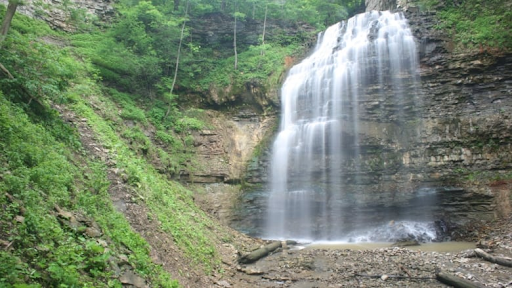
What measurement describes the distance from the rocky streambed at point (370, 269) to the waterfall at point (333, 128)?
4711 millimetres

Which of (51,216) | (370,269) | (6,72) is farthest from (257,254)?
(6,72)

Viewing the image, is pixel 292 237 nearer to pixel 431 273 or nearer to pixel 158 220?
pixel 431 273


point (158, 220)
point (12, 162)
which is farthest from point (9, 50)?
point (158, 220)

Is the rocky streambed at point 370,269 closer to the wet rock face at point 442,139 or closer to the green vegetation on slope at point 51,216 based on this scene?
the green vegetation on slope at point 51,216

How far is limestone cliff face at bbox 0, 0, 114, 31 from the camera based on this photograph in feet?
56.6

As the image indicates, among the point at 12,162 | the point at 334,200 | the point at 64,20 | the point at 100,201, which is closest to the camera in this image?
the point at 12,162

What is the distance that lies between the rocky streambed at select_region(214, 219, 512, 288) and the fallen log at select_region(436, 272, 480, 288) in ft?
0.32

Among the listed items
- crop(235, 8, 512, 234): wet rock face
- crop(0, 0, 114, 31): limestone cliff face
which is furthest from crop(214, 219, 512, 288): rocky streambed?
crop(0, 0, 114, 31): limestone cliff face

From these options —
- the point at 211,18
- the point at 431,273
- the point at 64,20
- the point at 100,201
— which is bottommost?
the point at 431,273

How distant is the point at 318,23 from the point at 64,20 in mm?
16919

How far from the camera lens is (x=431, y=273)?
323 inches

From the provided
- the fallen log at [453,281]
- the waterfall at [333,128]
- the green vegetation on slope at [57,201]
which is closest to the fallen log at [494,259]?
the fallen log at [453,281]

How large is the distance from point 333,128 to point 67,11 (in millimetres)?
16327

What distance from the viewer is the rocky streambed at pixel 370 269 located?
7.84m
